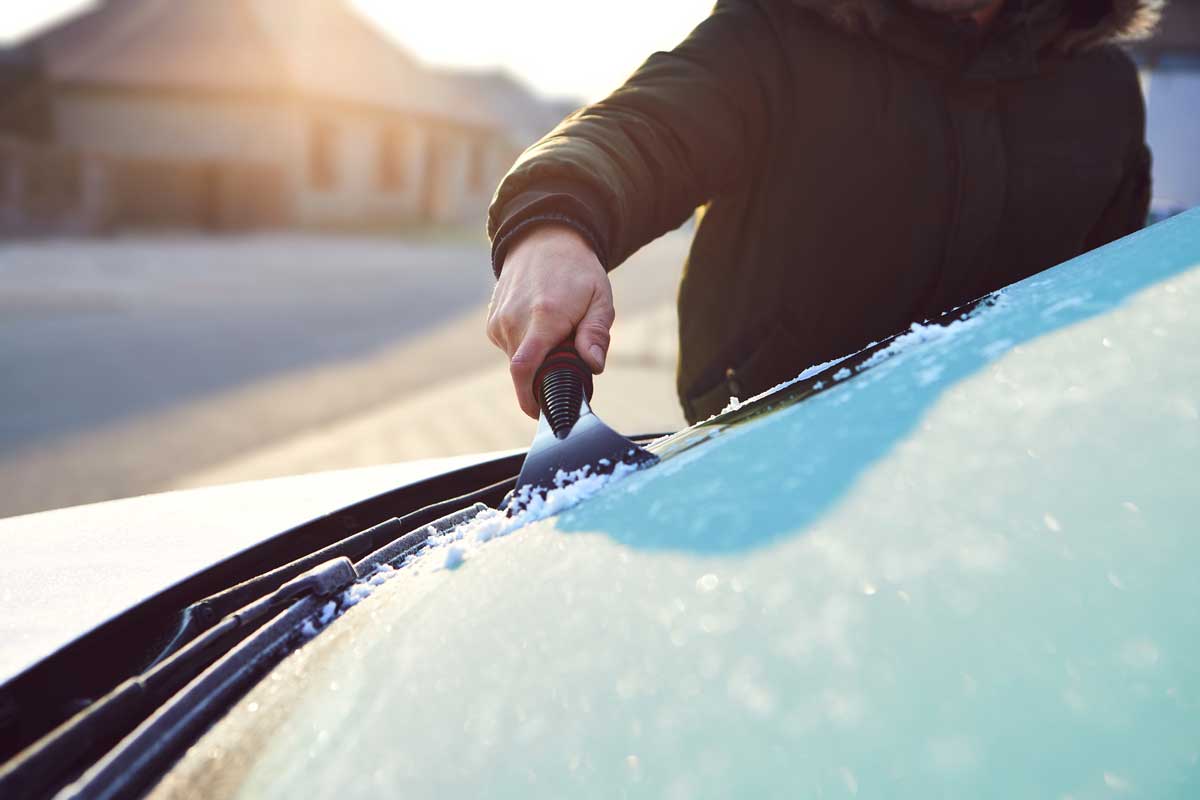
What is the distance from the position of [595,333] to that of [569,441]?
0.19 meters

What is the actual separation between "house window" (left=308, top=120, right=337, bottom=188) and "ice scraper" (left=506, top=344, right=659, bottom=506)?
842 inches

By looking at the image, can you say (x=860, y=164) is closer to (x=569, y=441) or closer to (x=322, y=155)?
(x=569, y=441)

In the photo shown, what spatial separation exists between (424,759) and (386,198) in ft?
76.3

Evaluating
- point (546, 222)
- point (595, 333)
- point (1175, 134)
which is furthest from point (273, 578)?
point (1175, 134)

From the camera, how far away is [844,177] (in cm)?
174

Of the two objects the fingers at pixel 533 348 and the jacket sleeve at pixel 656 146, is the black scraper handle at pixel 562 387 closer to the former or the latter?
the fingers at pixel 533 348

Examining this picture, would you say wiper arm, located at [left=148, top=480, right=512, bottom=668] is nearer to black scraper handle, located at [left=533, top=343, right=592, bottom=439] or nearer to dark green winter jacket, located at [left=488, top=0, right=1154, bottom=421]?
black scraper handle, located at [left=533, top=343, right=592, bottom=439]

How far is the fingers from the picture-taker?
3.57ft

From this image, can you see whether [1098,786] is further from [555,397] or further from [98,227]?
[98,227]

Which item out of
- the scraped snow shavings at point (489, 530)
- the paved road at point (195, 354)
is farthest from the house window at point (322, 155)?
the scraped snow shavings at point (489, 530)

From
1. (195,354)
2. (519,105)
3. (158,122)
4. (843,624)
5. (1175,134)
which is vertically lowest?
(843,624)

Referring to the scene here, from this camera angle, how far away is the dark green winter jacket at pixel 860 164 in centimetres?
166

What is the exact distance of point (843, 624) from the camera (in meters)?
0.64

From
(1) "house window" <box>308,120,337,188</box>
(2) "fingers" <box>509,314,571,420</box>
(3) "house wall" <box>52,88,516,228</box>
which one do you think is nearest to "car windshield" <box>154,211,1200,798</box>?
(2) "fingers" <box>509,314,571,420</box>
